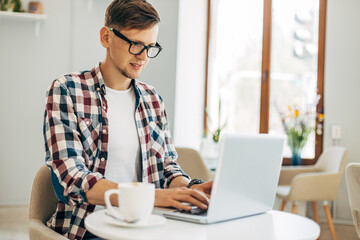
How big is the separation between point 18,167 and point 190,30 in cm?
197

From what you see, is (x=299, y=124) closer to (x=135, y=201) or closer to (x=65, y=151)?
(x=65, y=151)

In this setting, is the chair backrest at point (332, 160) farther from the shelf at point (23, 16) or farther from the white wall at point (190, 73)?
the shelf at point (23, 16)

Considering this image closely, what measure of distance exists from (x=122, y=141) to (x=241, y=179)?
0.54 metres

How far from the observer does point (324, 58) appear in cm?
456

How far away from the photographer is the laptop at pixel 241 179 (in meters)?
1.14

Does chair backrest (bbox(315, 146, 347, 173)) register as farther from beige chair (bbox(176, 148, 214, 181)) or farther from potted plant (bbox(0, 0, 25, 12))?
potted plant (bbox(0, 0, 25, 12))

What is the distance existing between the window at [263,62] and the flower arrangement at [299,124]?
11 cm

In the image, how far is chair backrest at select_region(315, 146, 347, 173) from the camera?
3.90m

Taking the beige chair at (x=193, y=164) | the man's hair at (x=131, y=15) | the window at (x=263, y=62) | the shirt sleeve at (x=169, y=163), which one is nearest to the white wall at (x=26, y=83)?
the window at (x=263, y=62)

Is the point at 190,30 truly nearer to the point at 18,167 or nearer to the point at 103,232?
the point at 18,167

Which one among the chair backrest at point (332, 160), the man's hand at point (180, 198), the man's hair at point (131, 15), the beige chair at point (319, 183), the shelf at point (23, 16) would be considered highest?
the shelf at point (23, 16)

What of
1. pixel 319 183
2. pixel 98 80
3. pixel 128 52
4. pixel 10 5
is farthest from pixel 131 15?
pixel 10 5

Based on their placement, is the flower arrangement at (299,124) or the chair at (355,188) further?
the flower arrangement at (299,124)

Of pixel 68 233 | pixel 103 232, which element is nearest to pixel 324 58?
pixel 68 233
